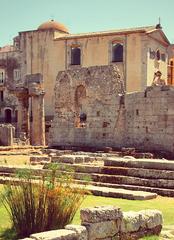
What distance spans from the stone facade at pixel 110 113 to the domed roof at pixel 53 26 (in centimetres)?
2399

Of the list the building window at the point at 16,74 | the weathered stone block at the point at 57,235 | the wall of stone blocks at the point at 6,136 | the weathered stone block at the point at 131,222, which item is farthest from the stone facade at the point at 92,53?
the weathered stone block at the point at 57,235

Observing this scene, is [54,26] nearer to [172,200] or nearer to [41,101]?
[41,101]

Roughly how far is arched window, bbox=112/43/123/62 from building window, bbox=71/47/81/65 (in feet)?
12.1

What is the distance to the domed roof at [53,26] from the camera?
48125 mm

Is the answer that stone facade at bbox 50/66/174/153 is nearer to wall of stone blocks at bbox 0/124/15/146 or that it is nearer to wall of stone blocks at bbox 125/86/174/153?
wall of stone blocks at bbox 125/86/174/153

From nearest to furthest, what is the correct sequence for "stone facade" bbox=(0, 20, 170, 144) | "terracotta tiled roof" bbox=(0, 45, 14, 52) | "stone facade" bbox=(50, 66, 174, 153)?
1. "stone facade" bbox=(50, 66, 174, 153)
2. "stone facade" bbox=(0, 20, 170, 144)
3. "terracotta tiled roof" bbox=(0, 45, 14, 52)

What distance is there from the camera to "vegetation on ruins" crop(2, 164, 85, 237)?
23.1 feet

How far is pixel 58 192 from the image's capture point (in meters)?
7.27

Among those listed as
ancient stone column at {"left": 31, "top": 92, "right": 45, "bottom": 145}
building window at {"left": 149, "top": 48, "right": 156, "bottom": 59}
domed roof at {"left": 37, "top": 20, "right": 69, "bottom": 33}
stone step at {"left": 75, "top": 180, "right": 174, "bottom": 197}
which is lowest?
stone step at {"left": 75, "top": 180, "right": 174, "bottom": 197}

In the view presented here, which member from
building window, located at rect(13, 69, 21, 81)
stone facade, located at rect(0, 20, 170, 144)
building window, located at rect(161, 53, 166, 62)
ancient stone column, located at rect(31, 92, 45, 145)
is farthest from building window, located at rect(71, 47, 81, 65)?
ancient stone column, located at rect(31, 92, 45, 145)

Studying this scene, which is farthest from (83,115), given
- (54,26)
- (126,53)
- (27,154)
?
(27,154)

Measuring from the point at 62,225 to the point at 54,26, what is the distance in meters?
42.8

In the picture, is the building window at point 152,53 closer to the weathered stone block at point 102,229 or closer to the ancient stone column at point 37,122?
the ancient stone column at point 37,122

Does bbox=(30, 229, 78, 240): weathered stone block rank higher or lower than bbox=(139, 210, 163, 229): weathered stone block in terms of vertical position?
higher
